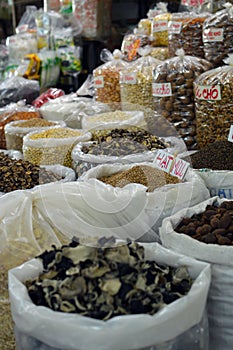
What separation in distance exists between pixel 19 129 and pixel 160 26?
100cm

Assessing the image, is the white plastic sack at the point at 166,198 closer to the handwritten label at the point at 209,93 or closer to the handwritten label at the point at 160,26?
the handwritten label at the point at 209,93

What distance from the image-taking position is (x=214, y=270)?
3.40 feet

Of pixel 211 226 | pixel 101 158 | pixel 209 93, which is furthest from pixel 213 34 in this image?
pixel 211 226

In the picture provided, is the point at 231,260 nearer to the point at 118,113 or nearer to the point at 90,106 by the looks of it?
the point at 118,113

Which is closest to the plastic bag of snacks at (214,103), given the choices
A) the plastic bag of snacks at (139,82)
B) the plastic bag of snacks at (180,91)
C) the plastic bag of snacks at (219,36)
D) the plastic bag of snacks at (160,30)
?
the plastic bag of snacks at (180,91)

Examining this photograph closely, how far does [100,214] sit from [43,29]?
3183 mm

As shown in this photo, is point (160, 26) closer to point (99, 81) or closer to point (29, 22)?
point (99, 81)

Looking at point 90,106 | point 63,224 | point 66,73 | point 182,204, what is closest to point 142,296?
point 63,224

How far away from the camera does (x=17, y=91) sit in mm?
3086

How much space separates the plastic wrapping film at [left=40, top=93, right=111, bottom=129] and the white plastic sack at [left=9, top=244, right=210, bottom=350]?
62.6 inches

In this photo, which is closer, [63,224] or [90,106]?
[63,224]

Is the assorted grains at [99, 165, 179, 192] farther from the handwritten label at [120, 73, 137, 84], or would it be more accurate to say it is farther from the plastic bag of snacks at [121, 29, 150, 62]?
the plastic bag of snacks at [121, 29, 150, 62]

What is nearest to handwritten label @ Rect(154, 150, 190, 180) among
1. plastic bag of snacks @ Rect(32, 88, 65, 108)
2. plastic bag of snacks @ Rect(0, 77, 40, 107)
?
plastic bag of snacks @ Rect(32, 88, 65, 108)

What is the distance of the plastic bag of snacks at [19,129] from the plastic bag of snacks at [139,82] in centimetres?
33
